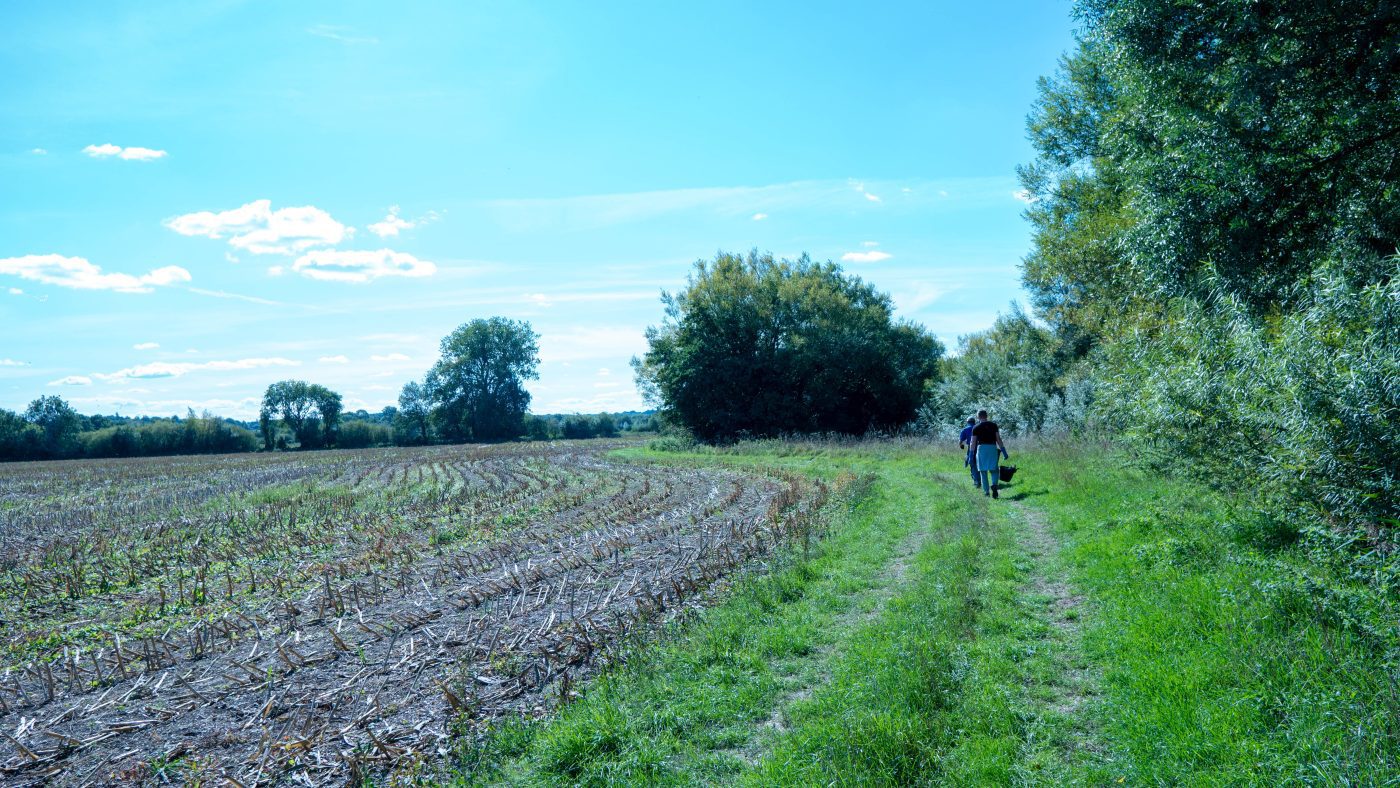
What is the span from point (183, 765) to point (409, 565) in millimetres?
6899

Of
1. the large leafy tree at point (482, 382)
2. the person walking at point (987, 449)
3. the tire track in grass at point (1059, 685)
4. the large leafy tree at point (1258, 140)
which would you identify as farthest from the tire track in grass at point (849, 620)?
the large leafy tree at point (482, 382)

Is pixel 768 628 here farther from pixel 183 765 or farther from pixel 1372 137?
pixel 1372 137

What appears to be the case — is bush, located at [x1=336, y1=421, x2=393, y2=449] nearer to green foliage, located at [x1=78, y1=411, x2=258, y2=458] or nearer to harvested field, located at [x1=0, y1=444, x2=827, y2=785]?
green foliage, located at [x1=78, y1=411, x2=258, y2=458]

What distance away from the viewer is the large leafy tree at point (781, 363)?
45.0 meters

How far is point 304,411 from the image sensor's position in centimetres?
Result: 9419

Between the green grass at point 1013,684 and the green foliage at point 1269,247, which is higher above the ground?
the green foliage at point 1269,247

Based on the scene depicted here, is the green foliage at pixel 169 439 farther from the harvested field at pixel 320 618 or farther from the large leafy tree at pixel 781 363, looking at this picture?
the harvested field at pixel 320 618

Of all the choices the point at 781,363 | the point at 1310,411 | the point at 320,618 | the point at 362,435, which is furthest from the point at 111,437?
the point at 1310,411

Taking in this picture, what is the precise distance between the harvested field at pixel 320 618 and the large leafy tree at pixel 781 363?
24.9 m

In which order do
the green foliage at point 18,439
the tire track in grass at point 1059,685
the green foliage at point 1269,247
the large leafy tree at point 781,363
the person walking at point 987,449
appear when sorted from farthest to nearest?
1. the green foliage at point 18,439
2. the large leafy tree at point 781,363
3. the person walking at point 987,449
4. the green foliage at point 1269,247
5. the tire track in grass at point 1059,685

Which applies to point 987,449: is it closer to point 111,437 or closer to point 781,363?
point 781,363

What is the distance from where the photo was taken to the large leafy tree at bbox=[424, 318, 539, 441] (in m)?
99.4

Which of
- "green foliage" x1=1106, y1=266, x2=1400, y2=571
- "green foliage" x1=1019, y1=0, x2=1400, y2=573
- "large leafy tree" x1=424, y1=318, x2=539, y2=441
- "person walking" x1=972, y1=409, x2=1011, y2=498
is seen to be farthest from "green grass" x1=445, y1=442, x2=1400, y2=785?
"large leafy tree" x1=424, y1=318, x2=539, y2=441

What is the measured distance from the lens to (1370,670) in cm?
483
